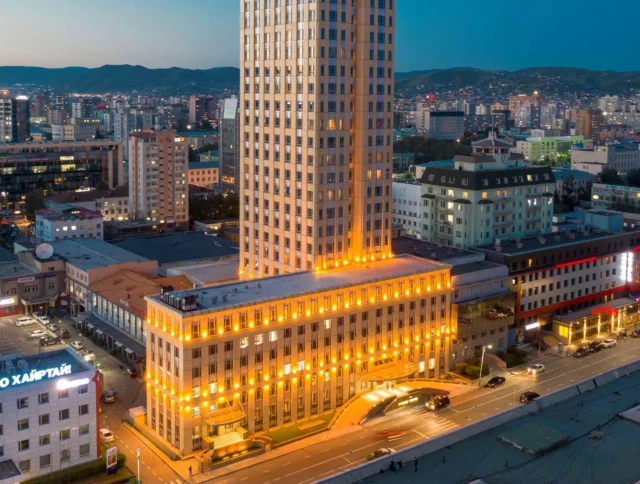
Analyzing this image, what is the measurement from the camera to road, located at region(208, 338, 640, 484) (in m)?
55.6

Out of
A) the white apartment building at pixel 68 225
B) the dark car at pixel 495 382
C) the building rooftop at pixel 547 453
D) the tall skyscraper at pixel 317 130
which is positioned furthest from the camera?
the white apartment building at pixel 68 225

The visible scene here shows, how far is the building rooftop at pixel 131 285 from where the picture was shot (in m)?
86.9

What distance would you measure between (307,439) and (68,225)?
71.6 m

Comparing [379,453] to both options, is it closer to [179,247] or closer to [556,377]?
[556,377]

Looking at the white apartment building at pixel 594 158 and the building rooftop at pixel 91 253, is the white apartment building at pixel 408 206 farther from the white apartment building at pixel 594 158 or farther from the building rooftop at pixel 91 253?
the white apartment building at pixel 594 158

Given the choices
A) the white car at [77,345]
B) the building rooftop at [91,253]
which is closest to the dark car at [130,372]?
the white car at [77,345]

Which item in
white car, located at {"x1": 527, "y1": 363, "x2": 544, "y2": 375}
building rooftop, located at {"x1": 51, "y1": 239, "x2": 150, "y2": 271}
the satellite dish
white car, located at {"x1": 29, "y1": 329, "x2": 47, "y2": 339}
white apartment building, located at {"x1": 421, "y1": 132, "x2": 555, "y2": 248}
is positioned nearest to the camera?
white car, located at {"x1": 527, "y1": 363, "x2": 544, "y2": 375}

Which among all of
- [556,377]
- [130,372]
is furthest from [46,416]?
[556,377]

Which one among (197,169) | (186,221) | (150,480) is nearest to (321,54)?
(150,480)

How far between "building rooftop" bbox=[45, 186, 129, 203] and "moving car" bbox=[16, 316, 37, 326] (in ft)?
188

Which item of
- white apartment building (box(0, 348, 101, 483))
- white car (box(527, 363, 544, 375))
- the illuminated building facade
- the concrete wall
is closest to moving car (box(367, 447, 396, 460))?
the illuminated building facade

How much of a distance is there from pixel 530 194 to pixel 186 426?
5786 cm

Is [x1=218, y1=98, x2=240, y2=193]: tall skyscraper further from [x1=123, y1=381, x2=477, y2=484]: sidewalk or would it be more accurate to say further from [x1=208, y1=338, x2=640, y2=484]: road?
[x1=123, y1=381, x2=477, y2=484]: sidewalk

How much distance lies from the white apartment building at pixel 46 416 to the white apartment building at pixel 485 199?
51.6 meters
